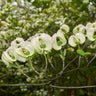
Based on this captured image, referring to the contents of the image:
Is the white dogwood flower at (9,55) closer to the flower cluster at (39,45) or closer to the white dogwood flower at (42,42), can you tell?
the flower cluster at (39,45)

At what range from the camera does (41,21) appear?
2.59m

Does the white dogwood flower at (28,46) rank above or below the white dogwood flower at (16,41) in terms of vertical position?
below

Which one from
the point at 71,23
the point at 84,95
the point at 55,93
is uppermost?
the point at 71,23

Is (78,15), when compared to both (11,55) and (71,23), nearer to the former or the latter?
(71,23)

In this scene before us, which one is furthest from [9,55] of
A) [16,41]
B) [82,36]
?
[82,36]

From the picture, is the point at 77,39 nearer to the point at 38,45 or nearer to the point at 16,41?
the point at 38,45

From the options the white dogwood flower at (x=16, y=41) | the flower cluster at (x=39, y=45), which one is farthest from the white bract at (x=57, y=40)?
the white dogwood flower at (x=16, y=41)

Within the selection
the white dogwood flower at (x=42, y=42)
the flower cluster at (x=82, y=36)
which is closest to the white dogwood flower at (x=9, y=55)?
the white dogwood flower at (x=42, y=42)

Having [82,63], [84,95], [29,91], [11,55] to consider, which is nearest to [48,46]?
[11,55]

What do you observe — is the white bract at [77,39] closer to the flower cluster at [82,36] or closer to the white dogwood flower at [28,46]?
the flower cluster at [82,36]

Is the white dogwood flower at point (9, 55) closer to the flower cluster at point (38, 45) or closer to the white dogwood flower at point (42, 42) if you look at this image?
the flower cluster at point (38, 45)

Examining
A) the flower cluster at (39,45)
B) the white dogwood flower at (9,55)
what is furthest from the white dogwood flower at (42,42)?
the white dogwood flower at (9,55)

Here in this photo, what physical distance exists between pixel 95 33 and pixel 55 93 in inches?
127

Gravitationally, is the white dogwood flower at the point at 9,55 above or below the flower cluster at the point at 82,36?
below
